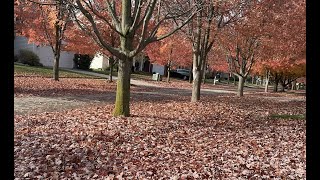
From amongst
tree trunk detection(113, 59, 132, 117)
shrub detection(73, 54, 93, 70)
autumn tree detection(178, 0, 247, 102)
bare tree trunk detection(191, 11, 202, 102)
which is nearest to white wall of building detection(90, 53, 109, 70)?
shrub detection(73, 54, 93, 70)

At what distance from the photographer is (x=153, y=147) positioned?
7.79 m

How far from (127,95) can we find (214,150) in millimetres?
4186

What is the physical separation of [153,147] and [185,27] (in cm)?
1199

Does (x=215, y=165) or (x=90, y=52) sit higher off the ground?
(x=90, y=52)

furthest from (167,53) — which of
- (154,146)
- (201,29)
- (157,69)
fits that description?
(154,146)

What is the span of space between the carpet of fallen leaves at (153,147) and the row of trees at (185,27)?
2.06 metres

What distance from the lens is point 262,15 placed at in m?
19.7

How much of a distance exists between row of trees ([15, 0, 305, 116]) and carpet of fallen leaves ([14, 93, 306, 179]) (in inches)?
81.1

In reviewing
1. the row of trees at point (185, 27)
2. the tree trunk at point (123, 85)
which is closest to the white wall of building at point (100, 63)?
the row of trees at point (185, 27)

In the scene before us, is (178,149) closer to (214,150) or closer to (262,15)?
(214,150)

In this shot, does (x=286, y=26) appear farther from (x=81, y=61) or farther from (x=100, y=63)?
(x=100, y=63)

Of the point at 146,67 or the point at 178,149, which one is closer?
the point at 178,149
